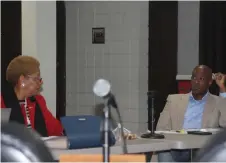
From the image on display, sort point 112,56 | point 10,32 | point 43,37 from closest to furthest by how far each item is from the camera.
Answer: point 43,37 → point 10,32 → point 112,56

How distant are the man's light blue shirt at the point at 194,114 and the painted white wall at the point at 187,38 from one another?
79.6 inches

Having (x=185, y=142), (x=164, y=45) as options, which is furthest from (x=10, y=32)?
(x=185, y=142)

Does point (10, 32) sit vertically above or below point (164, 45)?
above

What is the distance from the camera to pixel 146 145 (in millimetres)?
3387

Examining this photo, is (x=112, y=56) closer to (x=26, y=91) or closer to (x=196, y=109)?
(x=196, y=109)

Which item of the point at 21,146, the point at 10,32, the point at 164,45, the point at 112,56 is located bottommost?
the point at 21,146

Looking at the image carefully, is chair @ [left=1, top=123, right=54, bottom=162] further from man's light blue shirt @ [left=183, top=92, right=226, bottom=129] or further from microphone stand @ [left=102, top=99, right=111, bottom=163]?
man's light blue shirt @ [left=183, top=92, right=226, bottom=129]

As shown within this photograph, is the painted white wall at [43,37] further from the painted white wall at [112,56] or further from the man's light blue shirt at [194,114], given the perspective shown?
the man's light blue shirt at [194,114]

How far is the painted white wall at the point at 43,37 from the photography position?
5703 millimetres

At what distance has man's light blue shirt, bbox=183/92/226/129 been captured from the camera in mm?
4510

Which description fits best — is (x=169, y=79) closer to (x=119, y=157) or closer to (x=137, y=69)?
(x=137, y=69)

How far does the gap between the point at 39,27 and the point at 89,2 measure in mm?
1398

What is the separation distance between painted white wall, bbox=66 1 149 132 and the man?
2.13 metres

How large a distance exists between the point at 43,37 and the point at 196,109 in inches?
76.8
